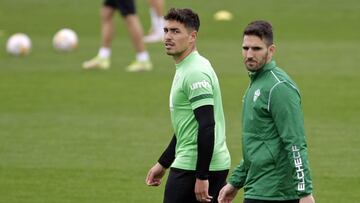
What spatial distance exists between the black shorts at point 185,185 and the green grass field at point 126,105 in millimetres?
3098

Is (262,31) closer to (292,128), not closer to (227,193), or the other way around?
(292,128)

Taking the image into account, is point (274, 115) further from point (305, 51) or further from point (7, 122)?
point (305, 51)

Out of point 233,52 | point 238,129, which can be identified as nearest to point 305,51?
point 233,52

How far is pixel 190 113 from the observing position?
326 inches

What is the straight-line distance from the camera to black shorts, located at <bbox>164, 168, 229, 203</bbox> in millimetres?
8305

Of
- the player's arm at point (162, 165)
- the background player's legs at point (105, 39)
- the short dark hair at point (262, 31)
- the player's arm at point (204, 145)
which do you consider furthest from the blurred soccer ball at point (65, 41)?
the short dark hair at point (262, 31)

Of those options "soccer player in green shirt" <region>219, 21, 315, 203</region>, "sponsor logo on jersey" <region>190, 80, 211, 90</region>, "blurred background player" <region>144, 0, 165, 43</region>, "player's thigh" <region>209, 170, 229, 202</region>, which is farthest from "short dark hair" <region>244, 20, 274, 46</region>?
"blurred background player" <region>144, 0, 165, 43</region>

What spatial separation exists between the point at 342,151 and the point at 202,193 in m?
5.90

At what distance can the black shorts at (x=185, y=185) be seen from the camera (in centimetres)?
830

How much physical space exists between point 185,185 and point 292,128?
52.4 inches

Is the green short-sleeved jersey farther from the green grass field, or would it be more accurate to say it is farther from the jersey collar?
the green grass field

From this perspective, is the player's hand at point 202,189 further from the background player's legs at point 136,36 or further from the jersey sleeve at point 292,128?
the background player's legs at point 136,36

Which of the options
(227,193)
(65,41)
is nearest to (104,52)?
(65,41)

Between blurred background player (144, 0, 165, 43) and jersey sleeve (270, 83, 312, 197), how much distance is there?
16184 mm
